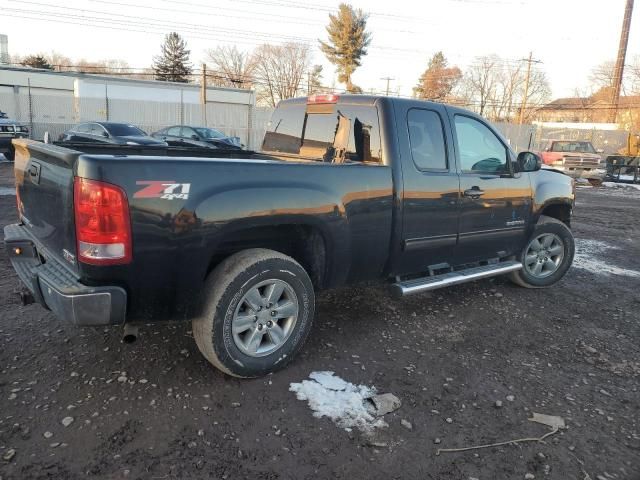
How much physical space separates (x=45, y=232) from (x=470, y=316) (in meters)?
3.60

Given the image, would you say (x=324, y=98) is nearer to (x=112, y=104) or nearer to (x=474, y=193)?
(x=474, y=193)

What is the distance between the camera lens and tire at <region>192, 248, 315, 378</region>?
3031mm

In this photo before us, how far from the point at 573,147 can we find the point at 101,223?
2128cm

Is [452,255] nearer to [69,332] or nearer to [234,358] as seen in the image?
[234,358]

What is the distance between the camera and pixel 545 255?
5.50 meters

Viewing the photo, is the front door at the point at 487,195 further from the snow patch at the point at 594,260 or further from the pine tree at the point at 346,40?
the pine tree at the point at 346,40

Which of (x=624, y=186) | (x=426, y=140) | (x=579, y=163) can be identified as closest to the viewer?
(x=426, y=140)

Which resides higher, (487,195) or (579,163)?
(579,163)

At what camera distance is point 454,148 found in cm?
433

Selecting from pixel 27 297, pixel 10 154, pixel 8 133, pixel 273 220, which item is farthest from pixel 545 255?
pixel 10 154

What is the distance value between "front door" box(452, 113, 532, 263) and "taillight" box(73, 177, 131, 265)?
2856mm

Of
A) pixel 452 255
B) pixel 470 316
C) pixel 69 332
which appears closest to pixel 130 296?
pixel 69 332

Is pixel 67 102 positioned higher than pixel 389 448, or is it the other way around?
pixel 67 102

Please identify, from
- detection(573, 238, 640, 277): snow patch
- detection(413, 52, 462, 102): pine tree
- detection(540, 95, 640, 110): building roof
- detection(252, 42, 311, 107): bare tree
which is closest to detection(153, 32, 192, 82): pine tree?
detection(252, 42, 311, 107): bare tree
